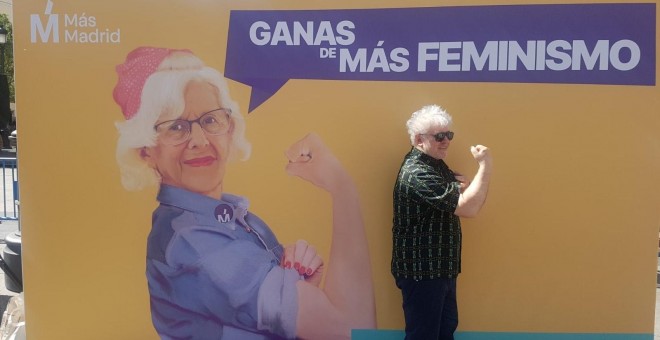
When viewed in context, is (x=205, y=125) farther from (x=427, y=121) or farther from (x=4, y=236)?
(x=4, y=236)

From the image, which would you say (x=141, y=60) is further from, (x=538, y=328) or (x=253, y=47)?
(x=538, y=328)

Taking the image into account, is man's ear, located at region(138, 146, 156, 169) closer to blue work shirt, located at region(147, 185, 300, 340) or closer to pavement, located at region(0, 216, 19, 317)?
blue work shirt, located at region(147, 185, 300, 340)

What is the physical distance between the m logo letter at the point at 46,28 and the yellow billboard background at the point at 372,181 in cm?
4

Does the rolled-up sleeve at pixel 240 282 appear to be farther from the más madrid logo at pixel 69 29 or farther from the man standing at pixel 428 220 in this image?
the más madrid logo at pixel 69 29

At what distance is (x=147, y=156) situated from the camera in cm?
322

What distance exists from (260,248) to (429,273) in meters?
0.98

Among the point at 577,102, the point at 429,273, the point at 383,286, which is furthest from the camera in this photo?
the point at 383,286

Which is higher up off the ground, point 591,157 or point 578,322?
point 591,157

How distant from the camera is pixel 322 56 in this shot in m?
3.06

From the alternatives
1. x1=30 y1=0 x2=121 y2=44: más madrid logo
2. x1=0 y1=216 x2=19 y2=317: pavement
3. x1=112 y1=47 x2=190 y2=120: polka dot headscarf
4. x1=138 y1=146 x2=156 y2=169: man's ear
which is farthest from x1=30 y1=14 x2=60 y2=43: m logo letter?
x1=0 y1=216 x2=19 y2=317: pavement

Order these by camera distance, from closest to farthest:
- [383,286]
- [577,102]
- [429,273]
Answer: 1. [429,273]
2. [577,102]
3. [383,286]

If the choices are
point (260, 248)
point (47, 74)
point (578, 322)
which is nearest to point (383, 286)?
point (260, 248)

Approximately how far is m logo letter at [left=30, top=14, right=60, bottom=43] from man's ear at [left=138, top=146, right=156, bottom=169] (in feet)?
2.61

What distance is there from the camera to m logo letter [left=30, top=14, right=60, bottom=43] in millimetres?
3234
